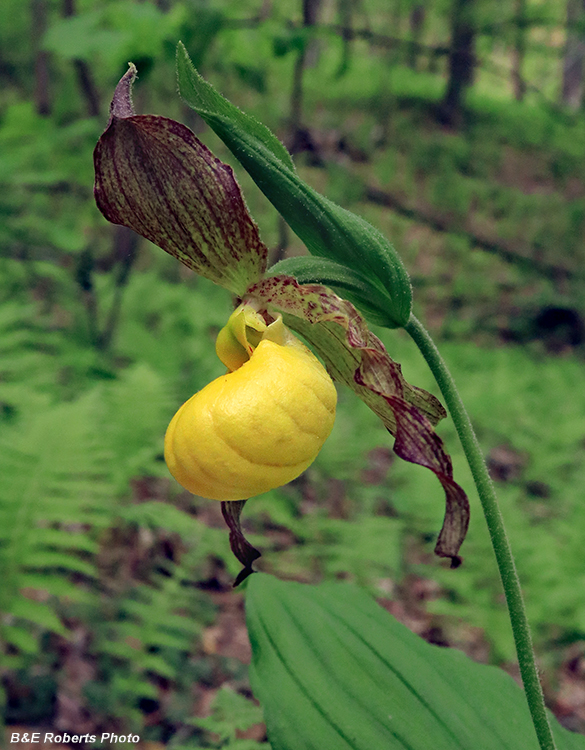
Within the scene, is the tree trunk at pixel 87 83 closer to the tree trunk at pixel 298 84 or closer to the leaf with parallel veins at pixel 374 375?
the tree trunk at pixel 298 84

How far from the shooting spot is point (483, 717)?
3.33 ft

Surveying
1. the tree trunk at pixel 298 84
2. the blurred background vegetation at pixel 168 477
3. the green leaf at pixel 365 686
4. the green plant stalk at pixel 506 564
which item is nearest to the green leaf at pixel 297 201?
the green plant stalk at pixel 506 564

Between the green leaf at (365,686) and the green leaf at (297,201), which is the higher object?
the green leaf at (297,201)

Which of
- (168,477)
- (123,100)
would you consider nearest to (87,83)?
(168,477)

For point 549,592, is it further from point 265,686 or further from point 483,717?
point 265,686

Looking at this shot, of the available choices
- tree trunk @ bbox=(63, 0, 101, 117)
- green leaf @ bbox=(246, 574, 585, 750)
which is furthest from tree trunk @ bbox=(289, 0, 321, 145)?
green leaf @ bbox=(246, 574, 585, 750)

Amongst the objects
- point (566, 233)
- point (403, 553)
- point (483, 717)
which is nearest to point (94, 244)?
point (403, 553)

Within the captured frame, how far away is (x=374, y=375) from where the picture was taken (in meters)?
0.88

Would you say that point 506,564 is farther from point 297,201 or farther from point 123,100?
point 123,100

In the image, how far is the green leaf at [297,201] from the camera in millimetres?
795

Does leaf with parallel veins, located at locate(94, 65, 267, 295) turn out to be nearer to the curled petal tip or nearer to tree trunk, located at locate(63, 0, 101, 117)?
the curled petal tip

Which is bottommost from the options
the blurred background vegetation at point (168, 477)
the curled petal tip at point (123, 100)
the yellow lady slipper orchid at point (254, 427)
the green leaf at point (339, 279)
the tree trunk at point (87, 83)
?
the blurred background vegetation at point (168, 477)

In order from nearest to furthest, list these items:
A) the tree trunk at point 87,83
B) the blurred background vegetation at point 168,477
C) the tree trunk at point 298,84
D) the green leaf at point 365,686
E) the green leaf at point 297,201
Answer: the green leaf at point 297,201 → the green leaf at point 365,686 → the blurred background vegetation at point 168,477 → the tree trunk at point 298,84 → the tree trunk at point 87,83

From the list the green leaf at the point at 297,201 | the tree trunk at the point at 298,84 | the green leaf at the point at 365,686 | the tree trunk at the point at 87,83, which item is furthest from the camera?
the tree trunk at the point at 87,83
